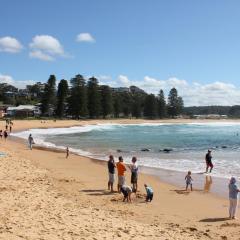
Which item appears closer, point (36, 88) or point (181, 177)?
point (181, 177)

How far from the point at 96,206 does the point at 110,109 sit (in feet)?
374

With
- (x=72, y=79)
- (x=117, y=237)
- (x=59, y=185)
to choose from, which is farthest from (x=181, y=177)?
(x=72, y=79)

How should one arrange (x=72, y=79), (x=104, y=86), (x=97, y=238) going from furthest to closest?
(x=104, y=86)
(x=72, y=79)
(x=97, y=238)

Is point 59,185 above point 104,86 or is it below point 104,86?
below

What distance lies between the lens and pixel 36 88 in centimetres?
19750

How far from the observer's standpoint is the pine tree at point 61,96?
112 m

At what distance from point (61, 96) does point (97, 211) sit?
101742mm

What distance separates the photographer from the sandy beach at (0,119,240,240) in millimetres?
9914

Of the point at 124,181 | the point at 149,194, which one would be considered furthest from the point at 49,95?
the point at 149,194

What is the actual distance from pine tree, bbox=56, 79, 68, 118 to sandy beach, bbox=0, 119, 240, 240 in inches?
3716

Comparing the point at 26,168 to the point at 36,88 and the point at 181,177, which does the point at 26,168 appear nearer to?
the point at 181,177

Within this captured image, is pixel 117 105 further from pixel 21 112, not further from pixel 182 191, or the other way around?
pixel 182 191

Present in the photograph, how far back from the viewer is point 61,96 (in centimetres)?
11244

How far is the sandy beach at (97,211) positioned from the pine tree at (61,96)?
3716 inches
